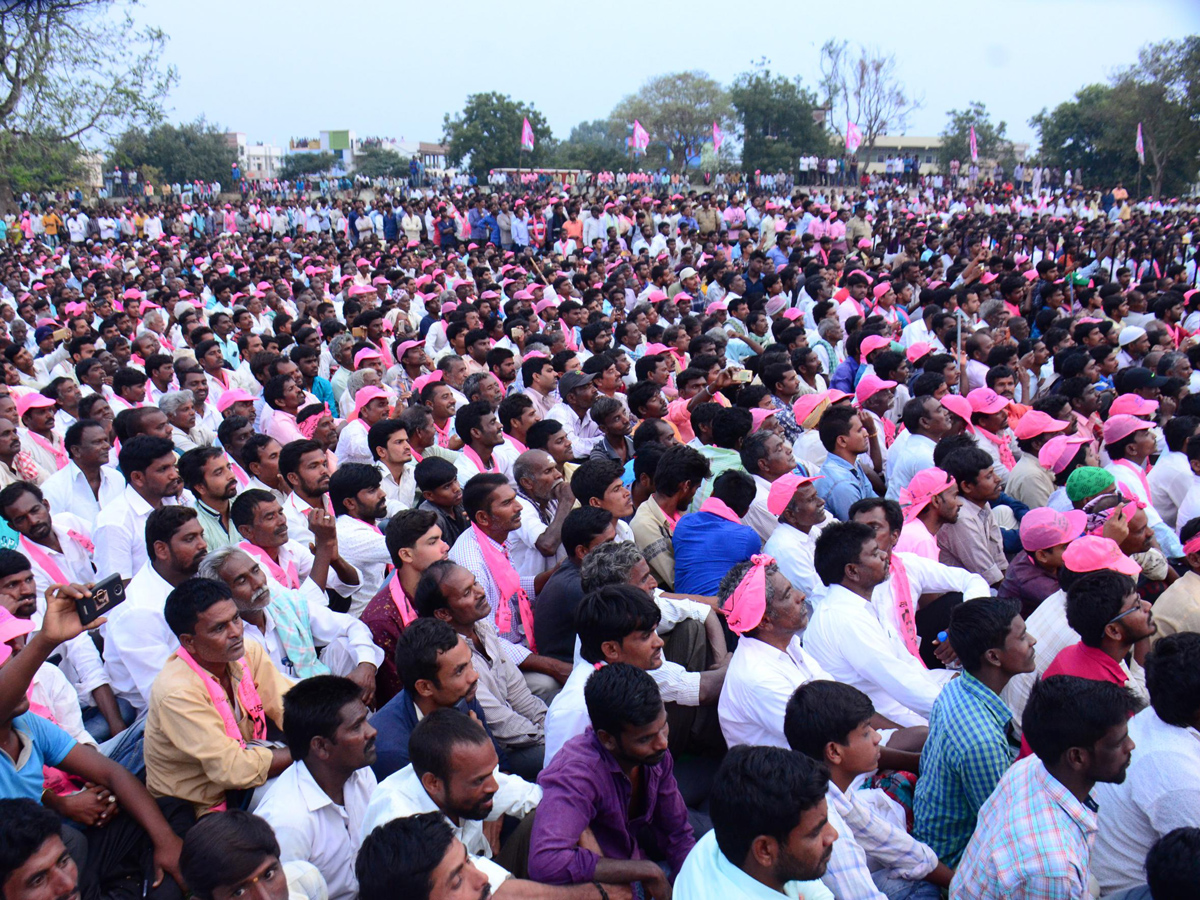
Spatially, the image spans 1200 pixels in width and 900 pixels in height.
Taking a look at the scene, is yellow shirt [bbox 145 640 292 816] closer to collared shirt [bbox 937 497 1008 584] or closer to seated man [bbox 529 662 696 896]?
seated man [bbox 529 662 696 896]

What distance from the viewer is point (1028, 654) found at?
3.18m

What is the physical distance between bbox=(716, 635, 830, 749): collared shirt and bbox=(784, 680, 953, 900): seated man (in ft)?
1.31

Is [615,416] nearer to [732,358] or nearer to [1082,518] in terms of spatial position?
[1082,518]

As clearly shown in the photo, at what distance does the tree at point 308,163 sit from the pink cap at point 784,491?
5306 cm

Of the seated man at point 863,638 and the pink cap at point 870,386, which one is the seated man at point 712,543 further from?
the pink cap at point 870,386

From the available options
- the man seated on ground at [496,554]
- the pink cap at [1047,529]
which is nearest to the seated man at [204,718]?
the man seated on ground at [496,554]

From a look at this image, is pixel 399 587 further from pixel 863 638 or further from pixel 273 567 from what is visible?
pixel 863 638

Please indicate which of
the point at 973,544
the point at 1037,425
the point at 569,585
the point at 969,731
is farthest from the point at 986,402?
the point at 969,731

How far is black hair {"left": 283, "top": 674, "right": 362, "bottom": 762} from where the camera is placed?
2.93 meters

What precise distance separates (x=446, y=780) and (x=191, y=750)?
0.92 metres

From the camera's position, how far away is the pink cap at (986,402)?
633cm

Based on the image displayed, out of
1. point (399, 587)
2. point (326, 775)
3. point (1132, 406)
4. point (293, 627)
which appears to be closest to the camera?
point (326, 775)

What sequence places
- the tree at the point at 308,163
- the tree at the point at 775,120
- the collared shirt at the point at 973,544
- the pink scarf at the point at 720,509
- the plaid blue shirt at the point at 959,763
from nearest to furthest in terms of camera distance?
the plaid blue shirt at the point at 959,763, the pink scarf at the point at 720,509, the collared shirt at the point at 973,544, the tree at the point at 775,120, the tree at the point at 308,163

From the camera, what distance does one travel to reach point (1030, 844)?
2.50m
